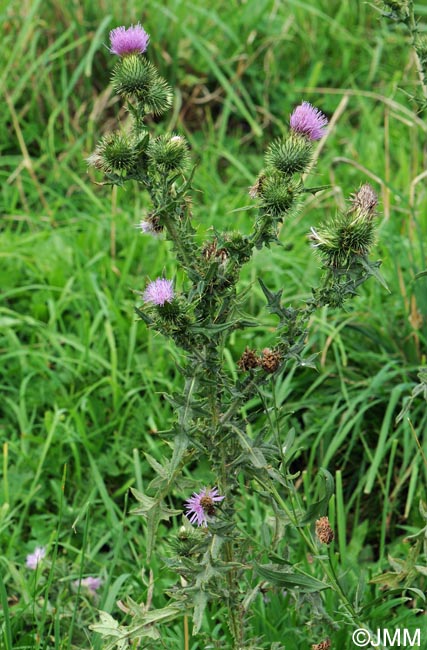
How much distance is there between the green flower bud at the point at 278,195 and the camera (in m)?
1.59

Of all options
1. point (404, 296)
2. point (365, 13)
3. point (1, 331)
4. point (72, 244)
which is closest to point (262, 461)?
point (404, 296)

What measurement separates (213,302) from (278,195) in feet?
0.74

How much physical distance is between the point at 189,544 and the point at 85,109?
3.02m

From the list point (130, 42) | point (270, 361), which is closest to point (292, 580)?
point (270, 361)

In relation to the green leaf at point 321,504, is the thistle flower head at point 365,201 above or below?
above

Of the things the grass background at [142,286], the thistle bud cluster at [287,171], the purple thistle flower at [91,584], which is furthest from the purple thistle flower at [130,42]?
the purple thistle flower at [91,584]

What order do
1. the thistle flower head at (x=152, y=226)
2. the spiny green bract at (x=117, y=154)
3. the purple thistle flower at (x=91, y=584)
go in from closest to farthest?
1. the spiny green bract at (x=117, y=154)
2. the thistle flower head at (x=152, y=226)
3. the purple thistle flower at (x=91, y=584)

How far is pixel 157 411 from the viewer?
2.88 m

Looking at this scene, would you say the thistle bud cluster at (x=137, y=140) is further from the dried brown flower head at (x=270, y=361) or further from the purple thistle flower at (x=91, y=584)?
the purple thistle flower at (x=91, y=584)

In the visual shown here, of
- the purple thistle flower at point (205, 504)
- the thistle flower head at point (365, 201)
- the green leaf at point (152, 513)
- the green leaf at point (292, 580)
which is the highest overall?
the thistle flower head at point (365, 201)

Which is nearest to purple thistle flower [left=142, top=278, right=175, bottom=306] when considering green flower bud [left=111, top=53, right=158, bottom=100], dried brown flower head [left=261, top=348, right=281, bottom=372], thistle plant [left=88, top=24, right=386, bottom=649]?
thistle plant [left=88, top=24, right=386, bottom=649]

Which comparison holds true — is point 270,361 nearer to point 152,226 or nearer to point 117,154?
point 152,226

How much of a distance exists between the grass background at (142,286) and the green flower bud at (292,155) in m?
0.12

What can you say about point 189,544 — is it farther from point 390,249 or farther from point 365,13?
point 365,13
